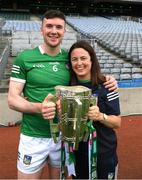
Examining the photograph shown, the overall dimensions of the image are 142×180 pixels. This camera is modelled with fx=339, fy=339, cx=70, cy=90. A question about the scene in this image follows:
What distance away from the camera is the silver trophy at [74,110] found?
198cm

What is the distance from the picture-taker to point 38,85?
2471mm

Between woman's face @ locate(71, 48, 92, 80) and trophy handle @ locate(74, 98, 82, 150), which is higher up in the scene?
woman's face @ locate(71, 48, 92, 80)

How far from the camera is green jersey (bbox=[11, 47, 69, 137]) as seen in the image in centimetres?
246

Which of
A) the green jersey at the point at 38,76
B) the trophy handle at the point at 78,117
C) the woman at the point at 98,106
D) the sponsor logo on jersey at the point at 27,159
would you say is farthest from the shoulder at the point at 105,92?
the sponsor logo on jersey at the point at 27,159

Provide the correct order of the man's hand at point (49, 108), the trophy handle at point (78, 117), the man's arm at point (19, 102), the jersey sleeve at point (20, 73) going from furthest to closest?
the jersey sleeve at point (20, 73) → the man's arm at point (19, 102) → the man's hand at point (49, 108) → the trophy handle at point (78, 117)

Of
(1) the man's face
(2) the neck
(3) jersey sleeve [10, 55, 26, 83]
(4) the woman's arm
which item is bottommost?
(4) the woman's arm

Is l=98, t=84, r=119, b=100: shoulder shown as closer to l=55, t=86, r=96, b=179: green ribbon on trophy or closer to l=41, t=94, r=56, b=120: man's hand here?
l=55, t=86, r=96, b=179: green ribbon on trophy

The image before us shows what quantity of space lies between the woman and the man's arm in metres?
0.34

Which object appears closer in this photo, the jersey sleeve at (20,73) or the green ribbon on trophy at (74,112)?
the green ribbon on trophy at (74,112)

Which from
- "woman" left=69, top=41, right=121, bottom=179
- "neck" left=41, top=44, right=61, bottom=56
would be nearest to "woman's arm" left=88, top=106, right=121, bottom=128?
"woman" left=69, top=41, right=121, bottom=179

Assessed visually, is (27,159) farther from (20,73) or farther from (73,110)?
(73,110)

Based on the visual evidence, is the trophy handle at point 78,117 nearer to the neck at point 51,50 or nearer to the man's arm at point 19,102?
the man's arm at point 19,102

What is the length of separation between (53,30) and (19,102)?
0.56 metres

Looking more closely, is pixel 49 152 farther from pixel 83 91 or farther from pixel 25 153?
pixel 83 91
